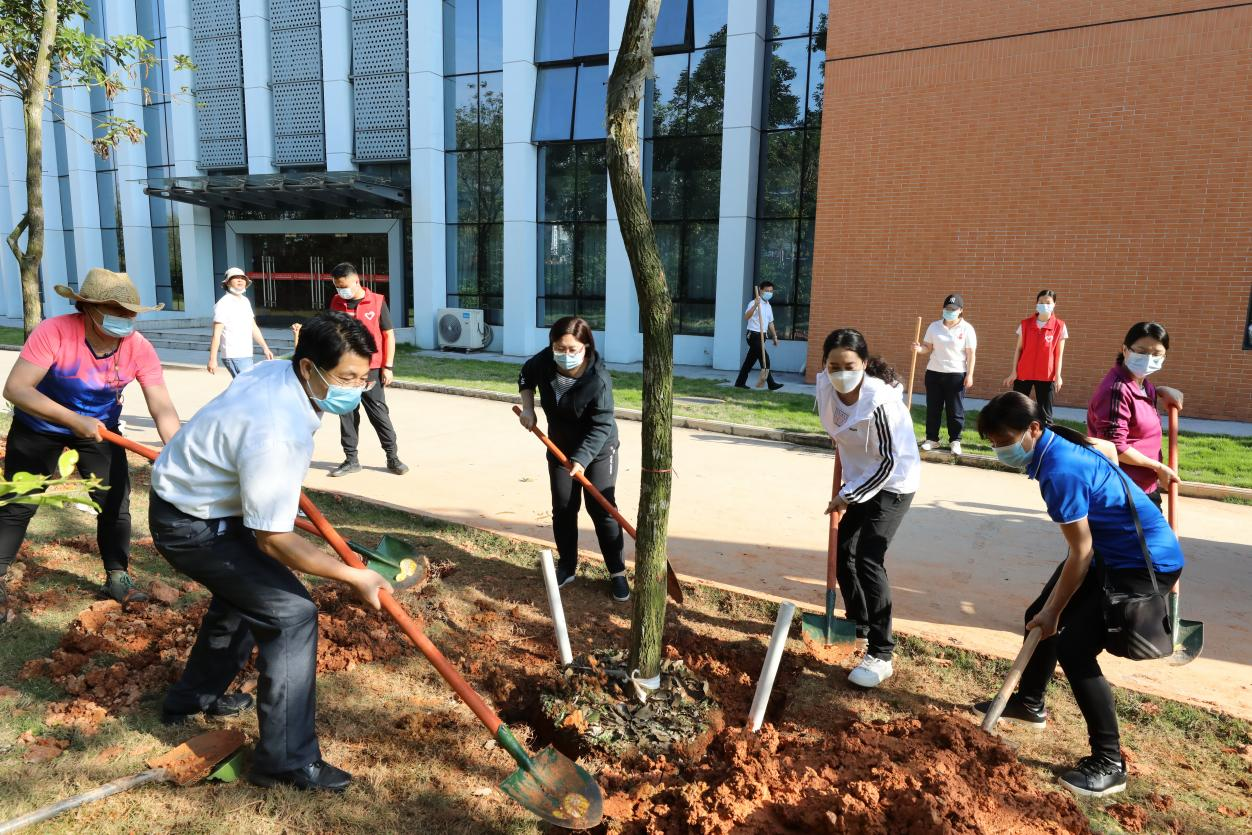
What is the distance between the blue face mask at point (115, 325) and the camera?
3.85m

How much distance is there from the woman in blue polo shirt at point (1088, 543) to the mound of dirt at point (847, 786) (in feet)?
1.03

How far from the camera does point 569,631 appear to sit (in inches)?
166

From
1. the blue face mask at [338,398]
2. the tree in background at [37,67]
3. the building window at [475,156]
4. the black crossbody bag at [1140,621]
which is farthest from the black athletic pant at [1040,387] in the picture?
the building window at [475,156]

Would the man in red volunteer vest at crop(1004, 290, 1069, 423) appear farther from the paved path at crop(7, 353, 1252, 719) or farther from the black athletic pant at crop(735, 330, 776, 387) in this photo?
the black athletic pant at crop(735, 330, 776, 387)

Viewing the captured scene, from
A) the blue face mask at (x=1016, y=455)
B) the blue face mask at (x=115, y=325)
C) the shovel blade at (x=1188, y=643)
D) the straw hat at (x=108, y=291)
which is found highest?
the straw hat at (x=108, y=291)

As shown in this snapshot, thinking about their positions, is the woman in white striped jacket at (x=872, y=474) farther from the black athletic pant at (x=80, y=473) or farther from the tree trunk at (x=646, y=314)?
the black athletic pant at (x=80, y=473)

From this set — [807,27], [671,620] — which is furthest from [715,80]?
[671,620]

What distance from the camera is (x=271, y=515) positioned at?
8.23ft

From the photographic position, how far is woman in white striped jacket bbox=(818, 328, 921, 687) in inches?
146

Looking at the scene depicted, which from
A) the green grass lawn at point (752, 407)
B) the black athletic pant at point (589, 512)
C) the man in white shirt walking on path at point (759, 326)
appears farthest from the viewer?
the man in white shirt walking on path at point (759, 326)

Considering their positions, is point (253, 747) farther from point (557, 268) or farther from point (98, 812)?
point (557, 268)

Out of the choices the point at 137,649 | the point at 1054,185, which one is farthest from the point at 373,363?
the point at 1054,185

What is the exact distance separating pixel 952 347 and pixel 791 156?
8.67 m

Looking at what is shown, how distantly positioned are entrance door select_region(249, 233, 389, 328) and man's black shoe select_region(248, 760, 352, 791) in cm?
1944
